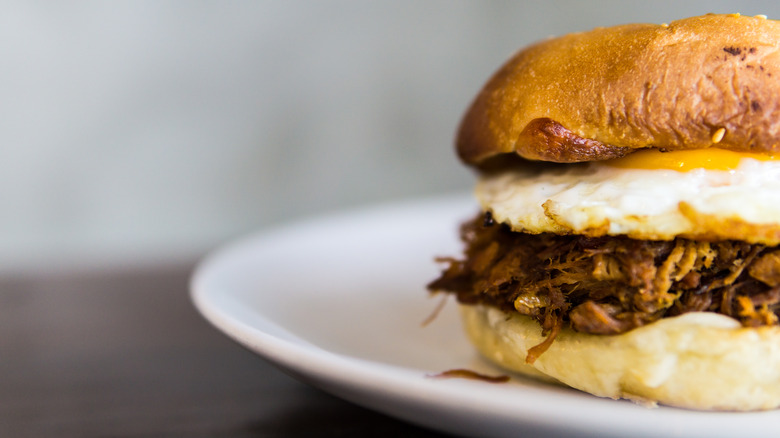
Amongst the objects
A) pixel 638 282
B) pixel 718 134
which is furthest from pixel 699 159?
pixel 638 282

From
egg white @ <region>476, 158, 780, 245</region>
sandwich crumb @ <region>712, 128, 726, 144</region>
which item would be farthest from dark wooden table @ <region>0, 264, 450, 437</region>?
sandwich crumb @ <region>712, 128, 726, 144</region>

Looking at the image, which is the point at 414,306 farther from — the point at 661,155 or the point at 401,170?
the point at 401,170

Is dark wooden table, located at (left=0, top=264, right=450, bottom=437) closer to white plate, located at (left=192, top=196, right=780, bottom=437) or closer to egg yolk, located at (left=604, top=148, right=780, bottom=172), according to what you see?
white plate, located at (left=192, top=196, right=780, bottom=437)

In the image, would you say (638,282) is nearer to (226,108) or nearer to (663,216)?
(663,216)

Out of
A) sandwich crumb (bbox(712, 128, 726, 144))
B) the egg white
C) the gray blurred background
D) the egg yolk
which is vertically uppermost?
sandwich crumb (bbox(712, 128, 726, 144))

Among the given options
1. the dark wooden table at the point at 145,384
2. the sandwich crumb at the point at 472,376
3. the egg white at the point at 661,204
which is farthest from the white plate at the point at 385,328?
the egg white at the point at 661,204

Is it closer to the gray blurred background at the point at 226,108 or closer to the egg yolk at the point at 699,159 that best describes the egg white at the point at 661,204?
the egg yolk at the point at 699,159
